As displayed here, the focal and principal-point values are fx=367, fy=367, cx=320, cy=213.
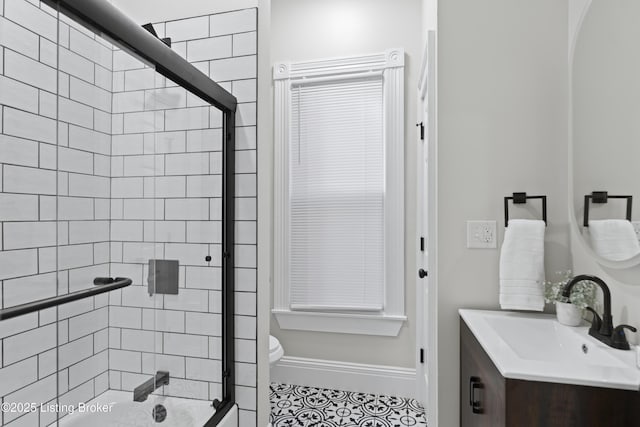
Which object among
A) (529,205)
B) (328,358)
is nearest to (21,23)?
(529,205)

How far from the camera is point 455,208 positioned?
1654 mm

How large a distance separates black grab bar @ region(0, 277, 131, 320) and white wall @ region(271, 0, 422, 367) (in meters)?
1.81

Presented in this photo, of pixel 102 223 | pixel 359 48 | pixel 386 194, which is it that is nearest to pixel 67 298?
pixel 102 223

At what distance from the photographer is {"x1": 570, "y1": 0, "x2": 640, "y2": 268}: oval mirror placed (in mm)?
1117

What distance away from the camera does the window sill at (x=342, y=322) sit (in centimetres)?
255

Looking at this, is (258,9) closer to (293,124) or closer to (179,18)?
(179,18)

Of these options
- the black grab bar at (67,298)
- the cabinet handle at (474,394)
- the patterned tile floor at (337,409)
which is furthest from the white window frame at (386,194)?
the black grab bar at (67,298)

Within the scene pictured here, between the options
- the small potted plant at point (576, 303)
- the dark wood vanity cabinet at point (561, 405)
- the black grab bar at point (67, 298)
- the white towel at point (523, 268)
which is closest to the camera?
the black grab bar at point (67, 298)

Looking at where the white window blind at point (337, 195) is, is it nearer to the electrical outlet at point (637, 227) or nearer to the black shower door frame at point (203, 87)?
the black shower door frame at point (203, 87)

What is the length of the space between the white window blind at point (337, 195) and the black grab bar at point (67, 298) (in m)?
1.67

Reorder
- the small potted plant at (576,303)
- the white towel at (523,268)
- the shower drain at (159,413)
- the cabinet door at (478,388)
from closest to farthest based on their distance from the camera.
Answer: the cabinet door at (478,388)
the shower drain at (159,413)
the small potted plant at (576,303)
the white towel at (523,268)

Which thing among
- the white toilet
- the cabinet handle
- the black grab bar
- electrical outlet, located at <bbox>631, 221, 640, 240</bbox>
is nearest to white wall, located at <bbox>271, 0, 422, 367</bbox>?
the white toilet

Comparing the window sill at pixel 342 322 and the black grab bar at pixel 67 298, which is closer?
the black grab bar at pixel 67 298

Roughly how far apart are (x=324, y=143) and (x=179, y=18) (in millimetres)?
1234
